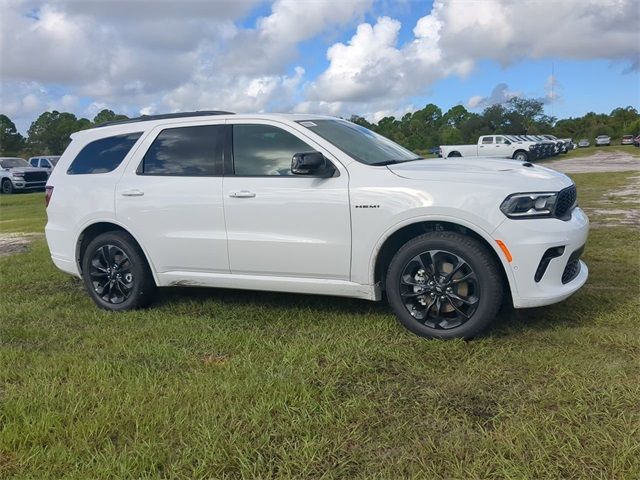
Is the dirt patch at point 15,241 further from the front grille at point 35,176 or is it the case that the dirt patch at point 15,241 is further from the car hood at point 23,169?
the car hood at point 23,169

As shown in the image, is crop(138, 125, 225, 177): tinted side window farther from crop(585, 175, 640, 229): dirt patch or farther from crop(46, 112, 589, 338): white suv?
crop(585, 175, 640, 229): dirt patch

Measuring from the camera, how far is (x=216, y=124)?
5.11 metres

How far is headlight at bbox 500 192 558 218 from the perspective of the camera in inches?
158

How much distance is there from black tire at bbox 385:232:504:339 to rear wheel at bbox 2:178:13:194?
91.4 feet

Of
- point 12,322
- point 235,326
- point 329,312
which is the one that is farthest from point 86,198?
point 329,312

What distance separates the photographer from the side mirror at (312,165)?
4.39 m

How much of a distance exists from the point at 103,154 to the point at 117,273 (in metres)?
1.15

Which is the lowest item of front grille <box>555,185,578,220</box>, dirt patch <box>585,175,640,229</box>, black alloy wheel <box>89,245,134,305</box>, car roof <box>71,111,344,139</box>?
dirt patch <box>585,175,640,229</box>

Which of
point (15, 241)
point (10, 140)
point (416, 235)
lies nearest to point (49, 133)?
point (10, 140)

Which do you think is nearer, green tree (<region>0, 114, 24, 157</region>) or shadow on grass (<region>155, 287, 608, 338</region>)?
shadow on grass (<region>155, 287, 608, 338</region>)

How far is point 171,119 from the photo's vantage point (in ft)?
17.6

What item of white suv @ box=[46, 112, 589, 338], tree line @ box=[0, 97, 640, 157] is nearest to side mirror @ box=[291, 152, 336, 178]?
white suv @ box=[46, 112, 589, 338]

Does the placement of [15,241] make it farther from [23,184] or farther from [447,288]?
[23,184]

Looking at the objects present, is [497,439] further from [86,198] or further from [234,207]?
[86,198]
